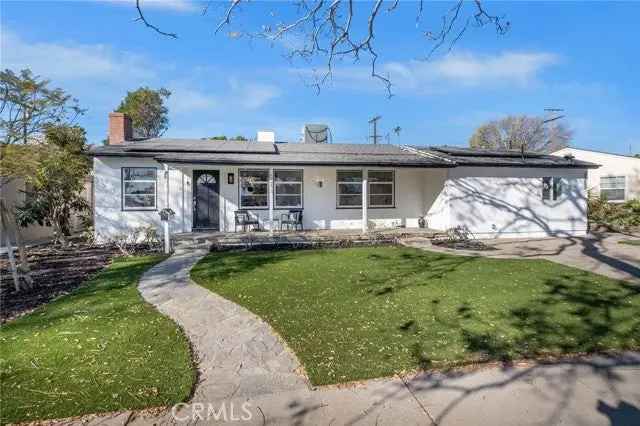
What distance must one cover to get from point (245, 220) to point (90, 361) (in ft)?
33.0

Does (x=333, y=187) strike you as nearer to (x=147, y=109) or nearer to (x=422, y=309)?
(x=422, y=309)

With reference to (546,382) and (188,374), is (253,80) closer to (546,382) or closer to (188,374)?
(188,374)

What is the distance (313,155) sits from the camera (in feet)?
45.5

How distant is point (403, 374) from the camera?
3.44 meters

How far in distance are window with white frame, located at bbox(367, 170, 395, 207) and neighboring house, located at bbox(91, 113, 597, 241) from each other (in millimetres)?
41

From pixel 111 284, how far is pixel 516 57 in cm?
1050

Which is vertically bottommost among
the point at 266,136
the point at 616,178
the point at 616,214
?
the point at 616,214

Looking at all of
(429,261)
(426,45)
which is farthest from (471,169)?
(426,45)

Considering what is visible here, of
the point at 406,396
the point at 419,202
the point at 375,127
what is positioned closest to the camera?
the point at 406,396

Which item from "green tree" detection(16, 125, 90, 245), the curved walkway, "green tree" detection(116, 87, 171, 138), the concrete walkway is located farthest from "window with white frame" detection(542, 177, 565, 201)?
"green tree" detection(116, 87, 171, 138)

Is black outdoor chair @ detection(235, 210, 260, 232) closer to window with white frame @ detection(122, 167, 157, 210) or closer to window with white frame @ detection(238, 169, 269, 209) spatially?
window with white frame @ detection(238, 169, 269, 209)

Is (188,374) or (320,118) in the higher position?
(320,118)

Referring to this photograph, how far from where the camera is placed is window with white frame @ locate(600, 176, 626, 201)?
19562 millimetres

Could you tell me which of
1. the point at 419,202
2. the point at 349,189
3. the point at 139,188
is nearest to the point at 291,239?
the point at 349,189
